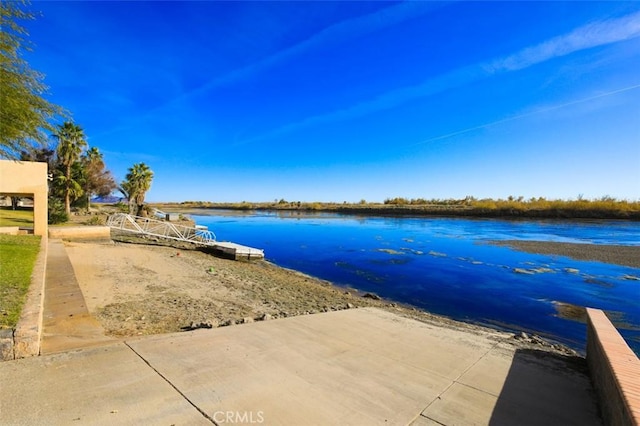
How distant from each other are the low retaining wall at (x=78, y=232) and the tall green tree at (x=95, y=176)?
2197 cm

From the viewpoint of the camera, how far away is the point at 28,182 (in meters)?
15.7

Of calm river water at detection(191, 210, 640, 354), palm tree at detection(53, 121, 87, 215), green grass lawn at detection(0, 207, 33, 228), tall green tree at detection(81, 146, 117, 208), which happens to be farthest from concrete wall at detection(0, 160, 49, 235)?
tall green tree at detection(81, 146, 117, 208)

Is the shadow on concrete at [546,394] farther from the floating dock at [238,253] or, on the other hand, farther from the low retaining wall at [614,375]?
the floating dock at [238,253]

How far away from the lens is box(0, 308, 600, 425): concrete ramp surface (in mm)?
3109

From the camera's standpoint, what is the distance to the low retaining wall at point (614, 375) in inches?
95.4

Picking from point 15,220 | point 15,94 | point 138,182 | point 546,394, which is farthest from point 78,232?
point 138,182

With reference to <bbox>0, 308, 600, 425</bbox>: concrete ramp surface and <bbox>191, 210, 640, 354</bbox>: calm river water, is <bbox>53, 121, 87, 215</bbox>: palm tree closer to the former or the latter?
<bbox>191, 210, 640, 354</bbox>: calm river water

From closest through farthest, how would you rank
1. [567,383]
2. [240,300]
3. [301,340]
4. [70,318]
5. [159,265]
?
1. [567,383]
2. [301,340]
3. [70,318]
4. [240,300]
5. [159,265]

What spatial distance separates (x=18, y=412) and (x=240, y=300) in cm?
684

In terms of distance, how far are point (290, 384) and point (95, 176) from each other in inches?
1935

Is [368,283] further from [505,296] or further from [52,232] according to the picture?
[52,232]

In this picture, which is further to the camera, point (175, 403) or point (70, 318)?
point (70, 318)

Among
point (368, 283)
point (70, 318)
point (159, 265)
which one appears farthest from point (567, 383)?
point (159, 265)

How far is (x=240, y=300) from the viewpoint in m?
9.73
